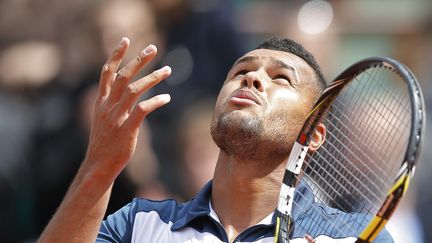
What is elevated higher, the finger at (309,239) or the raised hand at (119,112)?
the raised hand at (119,112)

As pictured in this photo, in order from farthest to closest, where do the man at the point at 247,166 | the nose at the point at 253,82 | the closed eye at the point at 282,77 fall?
the closed eye at the point at 282,77
the nose at the point at 253,82
the man at the point at 247,166

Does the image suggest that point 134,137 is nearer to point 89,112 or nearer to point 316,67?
point 316,67

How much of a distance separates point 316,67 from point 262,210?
0.81 m

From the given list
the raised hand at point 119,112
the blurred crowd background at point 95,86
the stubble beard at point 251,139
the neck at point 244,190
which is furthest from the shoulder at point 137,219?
the blurred crowd background at point 95,86

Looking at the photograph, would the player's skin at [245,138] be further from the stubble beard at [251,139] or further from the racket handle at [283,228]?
the racket handle at [283,228]

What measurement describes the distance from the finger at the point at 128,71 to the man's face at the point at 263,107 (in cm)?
68

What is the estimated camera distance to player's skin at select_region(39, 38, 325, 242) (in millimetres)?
3654

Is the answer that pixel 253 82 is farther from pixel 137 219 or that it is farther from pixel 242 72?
pixel 137 219

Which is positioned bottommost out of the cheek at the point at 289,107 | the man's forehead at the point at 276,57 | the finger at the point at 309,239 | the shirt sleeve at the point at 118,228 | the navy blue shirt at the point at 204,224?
the shirt sleeve at the point at 118,228

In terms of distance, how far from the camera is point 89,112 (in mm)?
6352

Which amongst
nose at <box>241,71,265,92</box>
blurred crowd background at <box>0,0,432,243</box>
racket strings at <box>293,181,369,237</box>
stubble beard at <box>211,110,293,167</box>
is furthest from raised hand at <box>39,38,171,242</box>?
blurred crowd background at <box>0,0,432,243</box>

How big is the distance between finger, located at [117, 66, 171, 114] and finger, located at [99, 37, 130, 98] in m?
0.12

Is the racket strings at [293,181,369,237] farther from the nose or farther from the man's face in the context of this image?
the nose

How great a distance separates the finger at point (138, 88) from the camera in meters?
3.56
